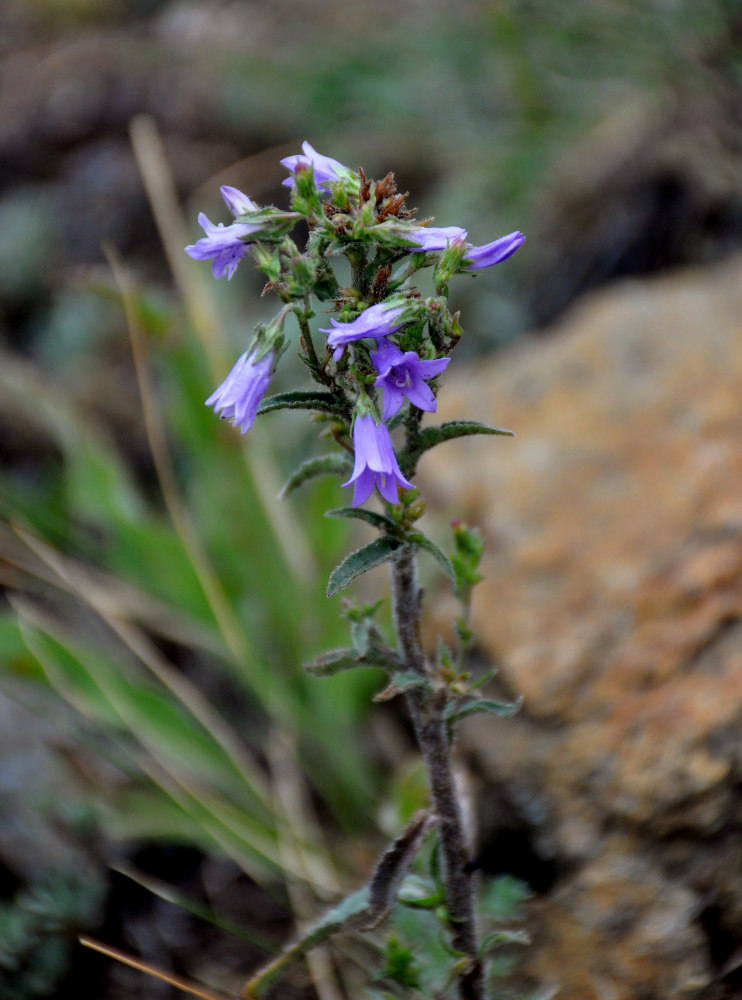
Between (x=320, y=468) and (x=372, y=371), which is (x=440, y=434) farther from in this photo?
(x=320, y=468)

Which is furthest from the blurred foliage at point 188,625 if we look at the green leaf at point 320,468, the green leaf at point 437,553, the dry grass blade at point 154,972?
the green leaf at point 437,553

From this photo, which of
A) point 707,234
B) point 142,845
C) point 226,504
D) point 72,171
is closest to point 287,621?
point 226,504

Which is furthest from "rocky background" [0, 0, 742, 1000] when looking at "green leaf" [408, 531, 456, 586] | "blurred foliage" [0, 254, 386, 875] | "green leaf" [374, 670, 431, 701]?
"green leaf" [408, 531, 456, 586]

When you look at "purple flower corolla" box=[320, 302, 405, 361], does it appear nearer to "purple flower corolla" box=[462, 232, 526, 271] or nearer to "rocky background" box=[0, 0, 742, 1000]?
"purple flower corolla" box=[462, 232, 526, 271]

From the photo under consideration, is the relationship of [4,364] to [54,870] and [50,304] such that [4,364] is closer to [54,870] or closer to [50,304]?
[50,304]

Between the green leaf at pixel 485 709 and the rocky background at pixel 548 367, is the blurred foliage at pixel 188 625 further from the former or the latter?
the green leaf at pixel 485 709
